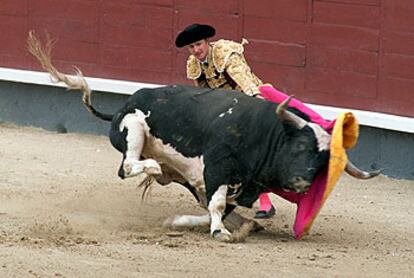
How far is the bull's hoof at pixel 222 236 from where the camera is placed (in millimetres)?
6500

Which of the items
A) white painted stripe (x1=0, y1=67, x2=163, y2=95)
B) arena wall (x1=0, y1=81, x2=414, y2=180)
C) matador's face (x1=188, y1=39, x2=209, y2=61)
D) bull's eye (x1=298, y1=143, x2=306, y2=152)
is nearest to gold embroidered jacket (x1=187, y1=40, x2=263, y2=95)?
matador's face (x1=188, y1=39, x2=209, y2=61)

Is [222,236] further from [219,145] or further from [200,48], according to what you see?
[200,48]

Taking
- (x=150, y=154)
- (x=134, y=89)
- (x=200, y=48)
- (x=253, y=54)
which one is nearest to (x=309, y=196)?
(x=150, y=154)

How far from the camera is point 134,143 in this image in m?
6.89

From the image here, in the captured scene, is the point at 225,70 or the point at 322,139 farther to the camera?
the point at 225,70

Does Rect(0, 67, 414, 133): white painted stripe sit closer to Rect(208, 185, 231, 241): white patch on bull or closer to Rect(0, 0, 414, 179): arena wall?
Rect(0, 0, 414, 179): arena wall

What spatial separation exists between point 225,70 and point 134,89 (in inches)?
116

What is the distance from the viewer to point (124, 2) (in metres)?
10.1

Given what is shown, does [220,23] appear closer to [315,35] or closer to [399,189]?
[315,35]

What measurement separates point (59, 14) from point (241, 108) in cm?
411

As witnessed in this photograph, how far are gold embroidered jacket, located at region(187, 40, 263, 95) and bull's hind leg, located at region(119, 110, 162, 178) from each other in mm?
429

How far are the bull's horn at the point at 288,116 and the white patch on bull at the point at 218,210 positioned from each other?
0.47 meters

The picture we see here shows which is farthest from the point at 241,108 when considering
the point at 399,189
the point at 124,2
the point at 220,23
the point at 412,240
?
the point at 124,2

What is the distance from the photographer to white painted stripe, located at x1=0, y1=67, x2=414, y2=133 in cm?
858
